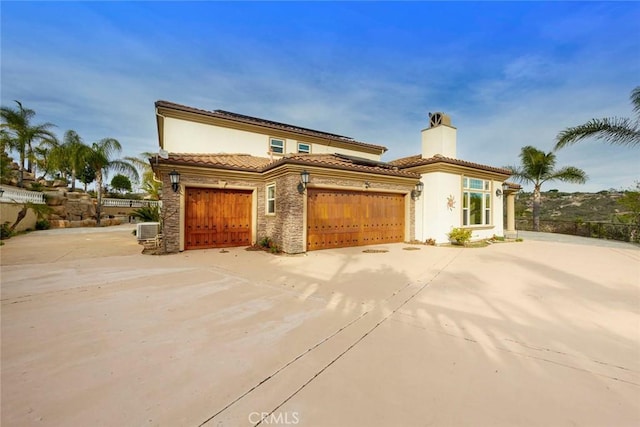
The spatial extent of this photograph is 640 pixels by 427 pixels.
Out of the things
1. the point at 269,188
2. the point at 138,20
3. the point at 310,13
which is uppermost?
the point at 310,13

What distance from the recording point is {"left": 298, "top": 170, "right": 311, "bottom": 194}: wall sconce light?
895cm

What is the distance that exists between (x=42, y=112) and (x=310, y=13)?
26259 millimetres

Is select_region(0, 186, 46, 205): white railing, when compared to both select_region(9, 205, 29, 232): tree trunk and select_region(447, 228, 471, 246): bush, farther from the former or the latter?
select_region(447, 228, 471, 246): bush

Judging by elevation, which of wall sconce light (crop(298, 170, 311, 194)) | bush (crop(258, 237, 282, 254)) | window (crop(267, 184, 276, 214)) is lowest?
bush (crop(258, 237, 282, 254))

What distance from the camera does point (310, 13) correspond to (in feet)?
34.5

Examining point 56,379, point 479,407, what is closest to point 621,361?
point 479,407

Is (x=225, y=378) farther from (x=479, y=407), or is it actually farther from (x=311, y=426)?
(x=479, y=407)

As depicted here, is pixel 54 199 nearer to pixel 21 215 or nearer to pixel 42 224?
pixel 42 224

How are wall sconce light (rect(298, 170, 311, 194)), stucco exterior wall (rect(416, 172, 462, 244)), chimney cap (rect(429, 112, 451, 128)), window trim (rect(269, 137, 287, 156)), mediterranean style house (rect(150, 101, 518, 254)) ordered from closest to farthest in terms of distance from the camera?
wall sconce light (rect(298, 170, 311, 194))
mediterranean style house (rect(150, 101, 518, 254))
stucco exterior wall (rect(416, 172, 462, 244))
chimney cap (rect(429, 112, 451, 128))
window trim (rect(269, 137, 287, 156))

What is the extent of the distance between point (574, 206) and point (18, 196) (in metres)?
51.5

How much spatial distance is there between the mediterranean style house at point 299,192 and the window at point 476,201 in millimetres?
54

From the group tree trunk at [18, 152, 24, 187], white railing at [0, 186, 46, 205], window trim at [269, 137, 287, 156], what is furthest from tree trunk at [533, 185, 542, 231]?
tree trunk at [18, 152, 24, 187]

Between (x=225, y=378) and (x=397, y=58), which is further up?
(x=397, y=58)

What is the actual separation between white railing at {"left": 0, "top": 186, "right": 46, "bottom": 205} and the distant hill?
37047 millimetres
